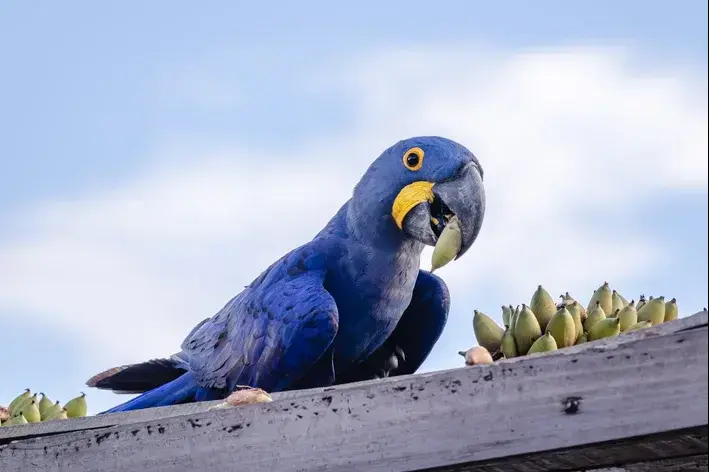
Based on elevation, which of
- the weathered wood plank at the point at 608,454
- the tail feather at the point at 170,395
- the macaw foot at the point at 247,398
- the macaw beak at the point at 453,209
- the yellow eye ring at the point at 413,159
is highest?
the yellow eye ring at the point at 413,159

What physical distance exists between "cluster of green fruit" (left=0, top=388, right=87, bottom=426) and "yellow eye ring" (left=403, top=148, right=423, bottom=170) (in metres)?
1.52

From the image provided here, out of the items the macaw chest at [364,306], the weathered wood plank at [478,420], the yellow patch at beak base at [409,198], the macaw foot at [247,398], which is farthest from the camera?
the macaw chest at [364,306]

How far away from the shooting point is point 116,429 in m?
2.75

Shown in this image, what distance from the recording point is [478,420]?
7.25 feet

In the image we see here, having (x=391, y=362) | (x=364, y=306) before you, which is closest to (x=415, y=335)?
(x=391, y=362)

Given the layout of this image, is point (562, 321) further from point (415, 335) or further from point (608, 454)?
point (415, 335)

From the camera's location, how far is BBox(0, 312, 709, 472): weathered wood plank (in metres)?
2.02

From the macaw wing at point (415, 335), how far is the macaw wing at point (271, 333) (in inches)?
21.1

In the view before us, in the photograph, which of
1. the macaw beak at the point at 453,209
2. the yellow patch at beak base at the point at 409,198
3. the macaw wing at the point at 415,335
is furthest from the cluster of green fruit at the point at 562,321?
the macaw wing at the point at 415,335

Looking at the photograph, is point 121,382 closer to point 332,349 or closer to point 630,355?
point 332,349

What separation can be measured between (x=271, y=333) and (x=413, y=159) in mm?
828

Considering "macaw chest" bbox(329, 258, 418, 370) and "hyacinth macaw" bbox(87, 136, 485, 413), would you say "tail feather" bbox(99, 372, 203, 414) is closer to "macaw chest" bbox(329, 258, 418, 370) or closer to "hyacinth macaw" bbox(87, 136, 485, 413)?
"hyacinth macaw" bbox(87, 136, 485, 413)

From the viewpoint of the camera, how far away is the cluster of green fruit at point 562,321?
3004mm

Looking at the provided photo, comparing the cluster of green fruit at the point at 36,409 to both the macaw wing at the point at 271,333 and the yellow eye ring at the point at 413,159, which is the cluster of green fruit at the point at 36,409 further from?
the yellow eye ring at the point at 413,159
